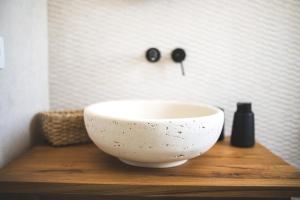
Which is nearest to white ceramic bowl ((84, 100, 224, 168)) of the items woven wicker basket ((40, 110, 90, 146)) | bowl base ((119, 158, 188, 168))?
bowl base ((119, 158, 188, 168))

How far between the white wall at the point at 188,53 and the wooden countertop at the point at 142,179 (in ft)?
1.15

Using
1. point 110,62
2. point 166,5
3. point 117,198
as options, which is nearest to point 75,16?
point 110,62

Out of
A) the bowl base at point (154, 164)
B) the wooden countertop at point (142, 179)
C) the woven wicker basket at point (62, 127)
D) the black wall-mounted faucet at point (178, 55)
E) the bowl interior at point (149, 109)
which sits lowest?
the wooden countertop at point (142, 179)

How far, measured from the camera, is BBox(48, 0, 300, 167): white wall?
3.08ft

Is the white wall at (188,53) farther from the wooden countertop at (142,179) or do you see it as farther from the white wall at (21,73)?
the wooden countertop at (142,179)

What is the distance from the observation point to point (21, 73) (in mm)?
738

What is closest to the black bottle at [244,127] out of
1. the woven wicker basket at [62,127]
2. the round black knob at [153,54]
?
the round black knob at [153,54]

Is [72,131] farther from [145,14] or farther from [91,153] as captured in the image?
[145,14]

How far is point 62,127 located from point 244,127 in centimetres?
61

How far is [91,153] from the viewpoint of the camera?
0.75 meters

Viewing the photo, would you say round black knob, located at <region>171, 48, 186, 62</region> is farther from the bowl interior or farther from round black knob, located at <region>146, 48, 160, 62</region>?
the bowl interior

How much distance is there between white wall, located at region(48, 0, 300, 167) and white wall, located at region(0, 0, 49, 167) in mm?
74

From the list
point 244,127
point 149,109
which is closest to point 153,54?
point 149,109

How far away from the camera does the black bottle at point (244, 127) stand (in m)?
0.82
